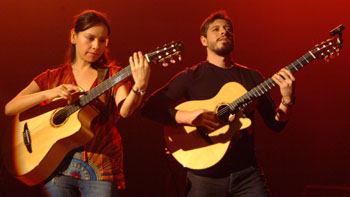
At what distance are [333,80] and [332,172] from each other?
1129 millimetres

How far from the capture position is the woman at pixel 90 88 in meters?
2.50

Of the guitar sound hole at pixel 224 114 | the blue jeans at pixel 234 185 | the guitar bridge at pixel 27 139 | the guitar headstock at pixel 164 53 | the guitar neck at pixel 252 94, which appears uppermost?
the guitar headstock at pixel 164 53

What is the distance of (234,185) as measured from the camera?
2.72m

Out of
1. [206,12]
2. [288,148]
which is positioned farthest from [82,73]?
[288,148]

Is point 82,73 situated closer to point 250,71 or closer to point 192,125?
point 192,125

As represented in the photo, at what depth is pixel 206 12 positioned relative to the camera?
449cm

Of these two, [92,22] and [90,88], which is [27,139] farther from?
[92,22]

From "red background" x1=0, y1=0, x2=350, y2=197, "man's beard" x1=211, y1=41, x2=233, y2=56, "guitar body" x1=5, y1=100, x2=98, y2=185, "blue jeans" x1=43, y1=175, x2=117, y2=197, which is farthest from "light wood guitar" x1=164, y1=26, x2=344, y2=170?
"red background" x1=0, y1=0, x2=350, y2=197

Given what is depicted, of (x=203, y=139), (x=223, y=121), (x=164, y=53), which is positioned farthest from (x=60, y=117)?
(x=223, y=121)

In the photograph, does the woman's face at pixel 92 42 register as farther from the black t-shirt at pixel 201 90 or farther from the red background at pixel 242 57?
the red background at pixel 242 57

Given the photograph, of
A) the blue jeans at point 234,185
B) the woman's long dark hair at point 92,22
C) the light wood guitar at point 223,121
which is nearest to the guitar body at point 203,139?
the light wood guitar at point 223,121

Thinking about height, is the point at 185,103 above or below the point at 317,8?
below

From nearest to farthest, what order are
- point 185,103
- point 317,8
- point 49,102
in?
point 49,102 < point 185,103 < point 317,8

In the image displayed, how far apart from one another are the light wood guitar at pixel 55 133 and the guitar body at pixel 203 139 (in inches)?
21.9
